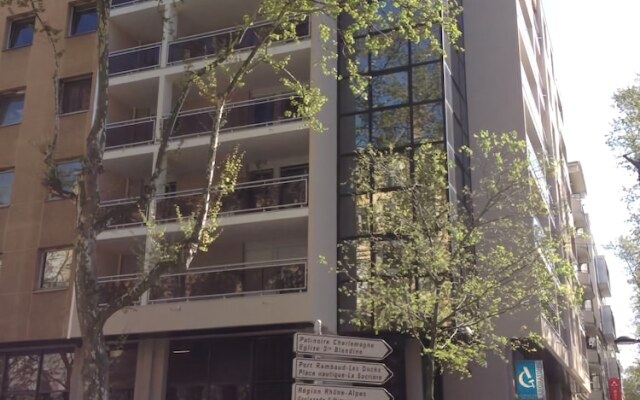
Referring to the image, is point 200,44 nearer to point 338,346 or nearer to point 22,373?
point 22,373

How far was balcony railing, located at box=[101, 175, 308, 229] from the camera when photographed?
768 inches

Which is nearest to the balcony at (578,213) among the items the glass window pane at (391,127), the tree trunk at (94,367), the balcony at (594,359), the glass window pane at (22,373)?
the balcony at (594,359)

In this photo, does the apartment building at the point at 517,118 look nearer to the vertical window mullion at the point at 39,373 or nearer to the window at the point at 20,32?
the vertical window mullion at the point at 39,373

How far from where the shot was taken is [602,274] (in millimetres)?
59562

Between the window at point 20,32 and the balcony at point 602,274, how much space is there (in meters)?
48.5

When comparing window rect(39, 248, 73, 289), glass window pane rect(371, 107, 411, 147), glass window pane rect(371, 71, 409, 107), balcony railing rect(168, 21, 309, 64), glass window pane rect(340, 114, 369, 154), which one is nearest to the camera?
glass window pane rect(371, 107, 411, 147)

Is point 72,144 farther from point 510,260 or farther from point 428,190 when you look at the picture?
point 510,260

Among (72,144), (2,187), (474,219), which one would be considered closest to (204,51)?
(72,144)

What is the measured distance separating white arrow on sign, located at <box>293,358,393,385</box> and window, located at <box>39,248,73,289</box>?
1456cm

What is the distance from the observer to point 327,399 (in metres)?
7.98

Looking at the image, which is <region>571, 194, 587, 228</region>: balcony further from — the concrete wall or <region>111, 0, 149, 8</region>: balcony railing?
the concrete wall

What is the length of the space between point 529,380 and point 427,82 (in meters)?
8.89

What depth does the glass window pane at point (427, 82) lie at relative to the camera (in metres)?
20.2

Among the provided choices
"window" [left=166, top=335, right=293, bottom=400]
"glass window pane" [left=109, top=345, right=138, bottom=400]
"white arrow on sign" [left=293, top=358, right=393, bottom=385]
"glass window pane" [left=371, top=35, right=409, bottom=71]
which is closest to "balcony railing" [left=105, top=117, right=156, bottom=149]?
"glass window pane" [left=109, top=345, right=138, bottom=400]
